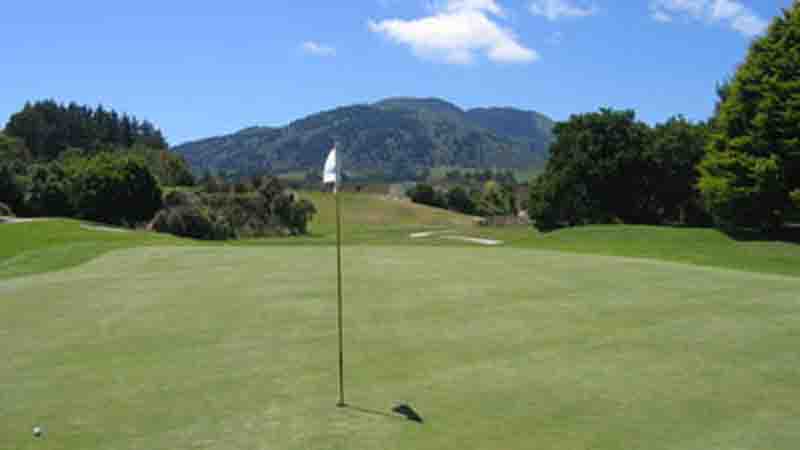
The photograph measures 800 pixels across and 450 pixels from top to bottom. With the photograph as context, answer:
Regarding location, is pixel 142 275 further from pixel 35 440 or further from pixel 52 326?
pixel 35 440

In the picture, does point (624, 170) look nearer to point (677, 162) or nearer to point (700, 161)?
point (677, 162)

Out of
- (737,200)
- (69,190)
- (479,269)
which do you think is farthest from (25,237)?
(737,200)

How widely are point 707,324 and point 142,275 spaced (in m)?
14.7

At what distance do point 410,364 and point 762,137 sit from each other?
98.9 ft

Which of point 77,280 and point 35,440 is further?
point 77,280

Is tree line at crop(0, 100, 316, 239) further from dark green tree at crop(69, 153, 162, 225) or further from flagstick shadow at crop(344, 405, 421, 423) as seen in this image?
flagstick shadow at crop(344, 405, 421, 423)

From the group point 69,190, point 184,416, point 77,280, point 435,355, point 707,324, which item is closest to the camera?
point 184,416

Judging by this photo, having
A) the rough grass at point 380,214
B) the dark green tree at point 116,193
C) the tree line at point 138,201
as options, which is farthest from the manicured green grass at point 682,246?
the rough grass at point 380,214

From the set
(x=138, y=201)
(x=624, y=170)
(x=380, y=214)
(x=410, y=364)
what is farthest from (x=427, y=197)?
(x=410, y=364)

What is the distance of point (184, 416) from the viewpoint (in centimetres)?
711

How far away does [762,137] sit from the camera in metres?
33.4

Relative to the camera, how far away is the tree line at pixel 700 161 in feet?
108

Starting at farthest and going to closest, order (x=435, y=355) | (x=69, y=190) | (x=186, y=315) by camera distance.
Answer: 1. (x=69, y=190)
2. (x=186, y=315)
3. (x=435, y=355)

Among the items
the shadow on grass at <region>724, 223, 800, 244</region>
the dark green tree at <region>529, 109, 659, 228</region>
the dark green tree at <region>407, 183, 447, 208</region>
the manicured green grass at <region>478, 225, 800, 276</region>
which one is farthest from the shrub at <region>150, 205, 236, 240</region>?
the dark green tree at <region>407, 183, 447, 208</region>
